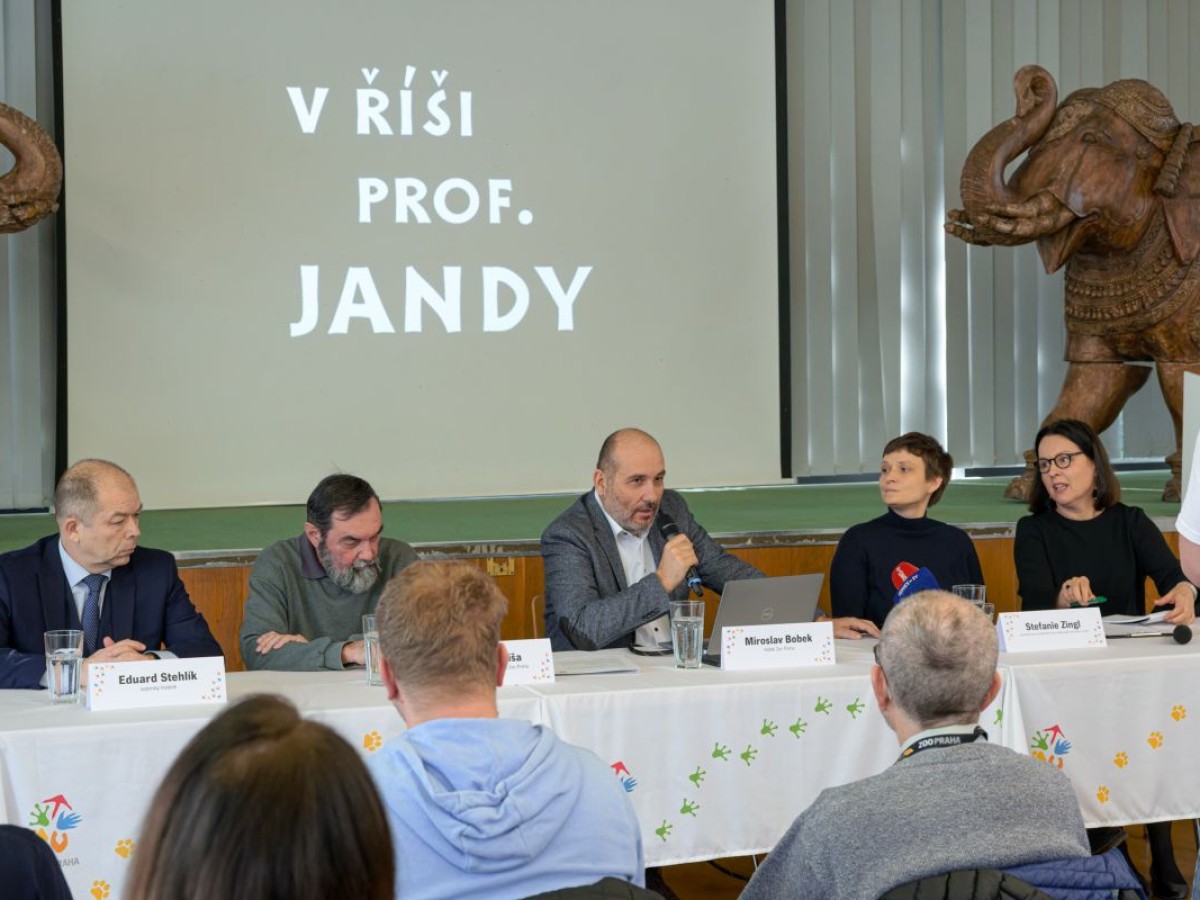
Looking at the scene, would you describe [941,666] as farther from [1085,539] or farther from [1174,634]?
[1085,539]

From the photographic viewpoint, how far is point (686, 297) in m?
6.99

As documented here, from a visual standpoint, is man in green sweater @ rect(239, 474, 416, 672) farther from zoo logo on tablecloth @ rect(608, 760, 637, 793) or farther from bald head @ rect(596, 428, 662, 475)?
zoo logo on tablecloth @ rect(608, 760, 637, 793)

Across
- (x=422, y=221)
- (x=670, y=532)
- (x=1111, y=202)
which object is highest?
(x=422, y=221)

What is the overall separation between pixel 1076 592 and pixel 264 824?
3.06m

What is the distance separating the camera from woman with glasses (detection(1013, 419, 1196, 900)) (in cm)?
389

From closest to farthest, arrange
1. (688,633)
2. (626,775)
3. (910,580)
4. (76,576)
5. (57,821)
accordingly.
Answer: (57,821) → (626,775) → (688,633) → (76,576) → (910,580)

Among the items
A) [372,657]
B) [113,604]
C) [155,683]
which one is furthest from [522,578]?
[155,683]

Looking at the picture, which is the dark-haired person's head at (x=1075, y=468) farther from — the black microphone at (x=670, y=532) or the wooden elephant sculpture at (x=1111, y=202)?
the wooden elephant sculpture at (x=1111, y=202)

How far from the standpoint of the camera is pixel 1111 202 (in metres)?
5.30

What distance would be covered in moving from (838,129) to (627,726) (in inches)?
201

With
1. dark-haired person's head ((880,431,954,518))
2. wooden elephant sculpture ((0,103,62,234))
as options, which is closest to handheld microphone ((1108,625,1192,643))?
dark-haired person's head ((880,431,954,518))

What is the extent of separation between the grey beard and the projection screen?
9.80ft

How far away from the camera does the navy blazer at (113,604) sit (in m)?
3.12

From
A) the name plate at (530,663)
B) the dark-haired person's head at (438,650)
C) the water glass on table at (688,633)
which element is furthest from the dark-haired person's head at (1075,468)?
the dark-haired person's head at (438,650)
